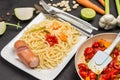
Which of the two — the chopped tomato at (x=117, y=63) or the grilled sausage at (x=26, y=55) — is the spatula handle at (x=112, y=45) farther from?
the grilled sausage at (x=26, y=55)

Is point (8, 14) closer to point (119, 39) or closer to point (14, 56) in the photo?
point (14, 56)

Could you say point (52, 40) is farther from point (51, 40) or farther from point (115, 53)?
point (115, 53)

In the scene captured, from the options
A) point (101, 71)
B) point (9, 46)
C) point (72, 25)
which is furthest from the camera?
point (72, 25)

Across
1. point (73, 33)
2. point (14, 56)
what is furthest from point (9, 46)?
point (73, 33)

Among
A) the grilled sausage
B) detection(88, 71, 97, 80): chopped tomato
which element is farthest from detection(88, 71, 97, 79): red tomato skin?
the grilled sausage

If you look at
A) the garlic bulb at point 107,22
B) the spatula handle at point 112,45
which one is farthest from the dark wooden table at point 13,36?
the spatula handle at point 112,45
